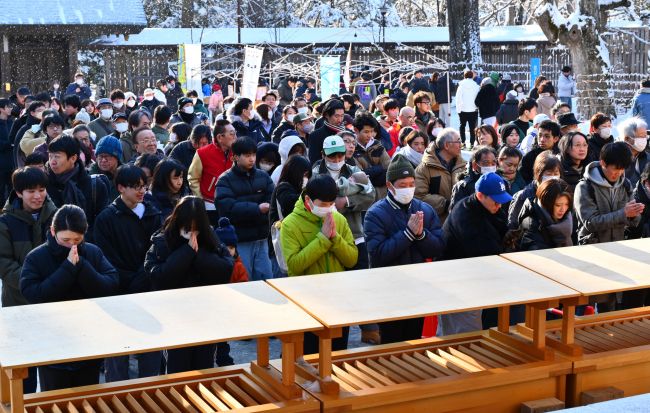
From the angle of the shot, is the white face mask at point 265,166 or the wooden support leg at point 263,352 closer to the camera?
the wooden support leg at point 263,352

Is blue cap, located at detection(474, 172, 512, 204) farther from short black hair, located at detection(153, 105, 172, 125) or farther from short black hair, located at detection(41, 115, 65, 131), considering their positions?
short black hair, located at detection(153, 105, 172, 125)

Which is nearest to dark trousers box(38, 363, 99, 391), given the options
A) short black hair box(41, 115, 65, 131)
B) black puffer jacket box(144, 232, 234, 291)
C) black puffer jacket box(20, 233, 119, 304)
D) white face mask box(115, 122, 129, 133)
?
black puffer jacket box(20, 233, 119, 304)

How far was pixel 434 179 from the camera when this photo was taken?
28.8 feet

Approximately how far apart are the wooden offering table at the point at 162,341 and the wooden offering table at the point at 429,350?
0.55ft

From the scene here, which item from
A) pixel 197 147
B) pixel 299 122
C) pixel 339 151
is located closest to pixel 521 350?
pixel 339 151

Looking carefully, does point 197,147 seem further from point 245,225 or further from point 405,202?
point 405,202

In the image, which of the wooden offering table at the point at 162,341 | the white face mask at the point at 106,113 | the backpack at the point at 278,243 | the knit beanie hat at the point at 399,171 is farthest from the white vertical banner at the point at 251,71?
the wooden offering table at the point at 162,341

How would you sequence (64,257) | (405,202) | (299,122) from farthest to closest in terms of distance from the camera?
1. (299,122)
2. (405,202)
3. (64,257)

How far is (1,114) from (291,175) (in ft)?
25.8

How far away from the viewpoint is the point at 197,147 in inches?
407

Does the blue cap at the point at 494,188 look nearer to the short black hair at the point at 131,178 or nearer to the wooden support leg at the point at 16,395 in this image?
the short black hair at the point at 131,178

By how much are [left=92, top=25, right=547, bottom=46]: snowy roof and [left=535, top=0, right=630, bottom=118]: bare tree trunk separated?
12.3 metres

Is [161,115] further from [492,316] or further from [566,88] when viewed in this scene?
[566,88]

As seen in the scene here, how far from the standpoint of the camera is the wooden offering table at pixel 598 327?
207 inches
